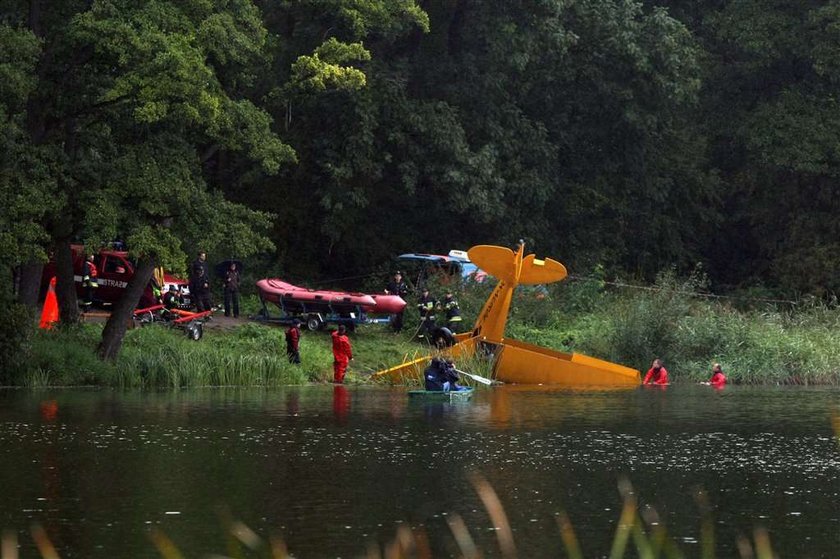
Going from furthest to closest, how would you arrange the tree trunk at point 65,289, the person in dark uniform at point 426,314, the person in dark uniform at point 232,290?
the person in dark uniform at point 426,314 < the person in dark uniform at point 232,290 < the tree trunk at point 65,289

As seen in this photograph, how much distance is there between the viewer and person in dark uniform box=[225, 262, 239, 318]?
44.7m

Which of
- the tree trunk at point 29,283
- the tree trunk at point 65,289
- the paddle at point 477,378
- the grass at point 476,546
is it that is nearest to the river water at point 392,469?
the grass at point 476,546

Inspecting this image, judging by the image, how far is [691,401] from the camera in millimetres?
35188

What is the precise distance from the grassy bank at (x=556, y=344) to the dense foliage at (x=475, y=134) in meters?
1.21

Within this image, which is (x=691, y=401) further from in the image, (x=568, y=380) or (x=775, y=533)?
(x=775, y=533)

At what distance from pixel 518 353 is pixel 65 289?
11.4 m

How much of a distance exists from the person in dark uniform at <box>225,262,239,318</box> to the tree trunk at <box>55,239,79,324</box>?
6.57m

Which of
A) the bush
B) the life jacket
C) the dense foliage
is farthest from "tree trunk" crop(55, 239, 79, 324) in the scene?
the life jacket

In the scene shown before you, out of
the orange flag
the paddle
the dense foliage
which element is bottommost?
the paddle

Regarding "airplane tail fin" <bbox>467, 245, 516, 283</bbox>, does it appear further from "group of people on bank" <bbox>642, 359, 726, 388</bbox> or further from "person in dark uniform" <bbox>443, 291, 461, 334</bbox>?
"group of people on bank" <bbox>642, 359, 726, 388</bbox>

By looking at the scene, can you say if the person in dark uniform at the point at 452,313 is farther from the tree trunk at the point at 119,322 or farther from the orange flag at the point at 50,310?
the orange flag at the point at 50,310

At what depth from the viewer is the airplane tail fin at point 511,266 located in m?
40.6

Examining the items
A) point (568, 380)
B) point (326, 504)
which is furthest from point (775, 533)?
point (568, 380)

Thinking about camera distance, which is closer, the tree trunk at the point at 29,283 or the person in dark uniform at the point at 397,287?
the tree trunk at the point at 29,283
